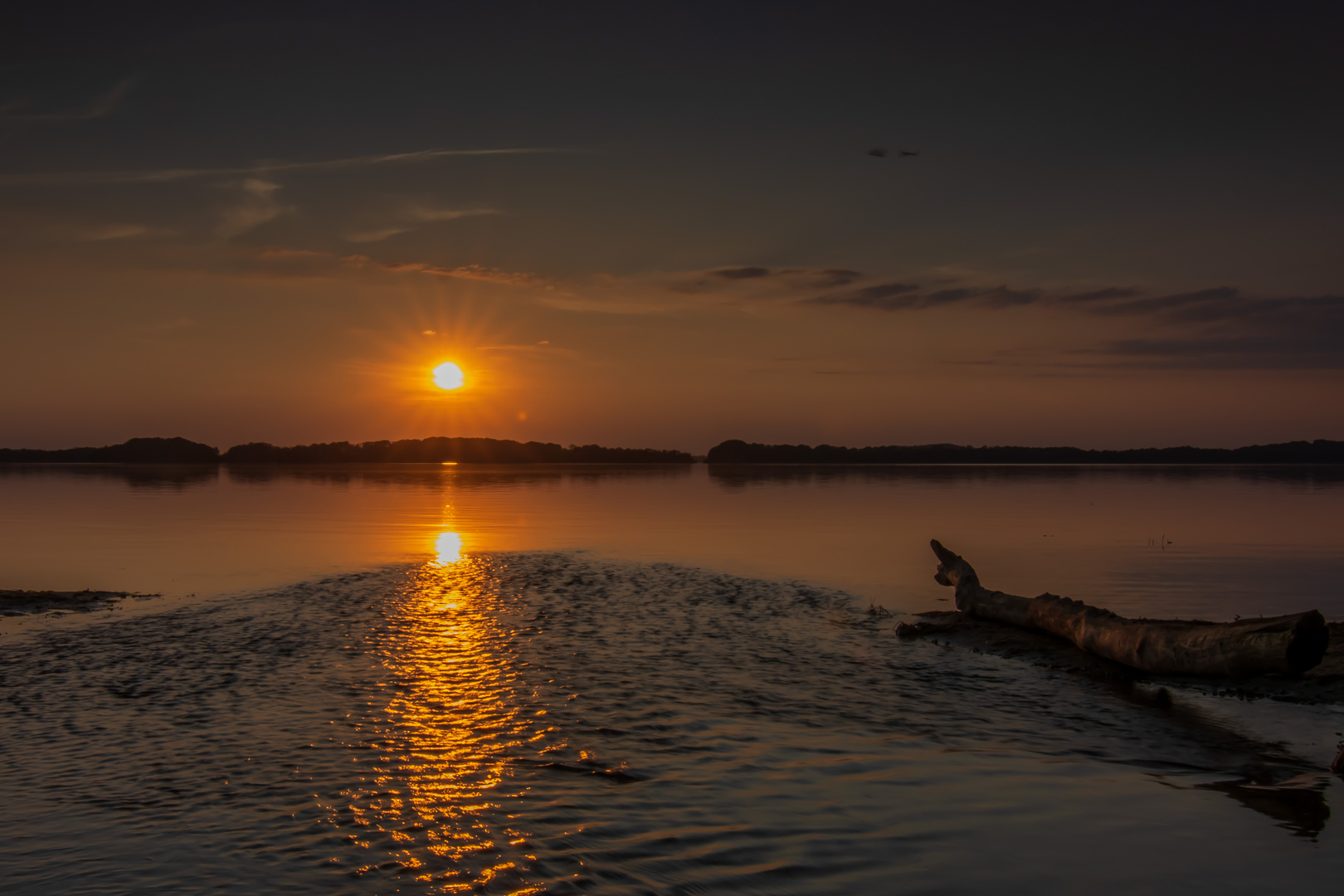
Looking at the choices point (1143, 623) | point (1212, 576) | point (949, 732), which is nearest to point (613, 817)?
point (949, 732)

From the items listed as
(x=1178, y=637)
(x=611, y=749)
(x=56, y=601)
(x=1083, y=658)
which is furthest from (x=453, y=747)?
(x=56, y=601)

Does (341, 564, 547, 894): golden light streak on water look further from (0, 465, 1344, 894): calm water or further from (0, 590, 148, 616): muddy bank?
(0, 590, 148, 616): muddy bank

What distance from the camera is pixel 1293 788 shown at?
1045cm

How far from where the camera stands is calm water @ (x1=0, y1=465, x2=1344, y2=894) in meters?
8.23

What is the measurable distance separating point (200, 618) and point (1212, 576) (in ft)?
103

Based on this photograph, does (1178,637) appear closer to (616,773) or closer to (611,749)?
(611,749)

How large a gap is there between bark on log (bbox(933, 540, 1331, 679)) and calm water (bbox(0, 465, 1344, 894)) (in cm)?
80

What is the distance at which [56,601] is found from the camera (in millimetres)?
22938

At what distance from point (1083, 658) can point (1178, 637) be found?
2.77 meters

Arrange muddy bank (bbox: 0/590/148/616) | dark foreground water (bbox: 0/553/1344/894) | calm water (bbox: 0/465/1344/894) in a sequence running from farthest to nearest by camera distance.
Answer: muddy bank (bbox: 0/590/148/616) → calm water (bbox: 0/465/1344/894) → dark foreground water (bbox: 0/553/1344/894)

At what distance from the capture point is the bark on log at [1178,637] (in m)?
12.5

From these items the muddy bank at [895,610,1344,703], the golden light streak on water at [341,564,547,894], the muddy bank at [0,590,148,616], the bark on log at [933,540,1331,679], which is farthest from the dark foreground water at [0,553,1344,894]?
the muddy bank at [0,590,148,616]

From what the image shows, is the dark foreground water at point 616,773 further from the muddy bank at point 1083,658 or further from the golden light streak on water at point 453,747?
the muddy bank at point 1083,658

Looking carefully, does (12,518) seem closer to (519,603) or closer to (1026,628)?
(519,603)
